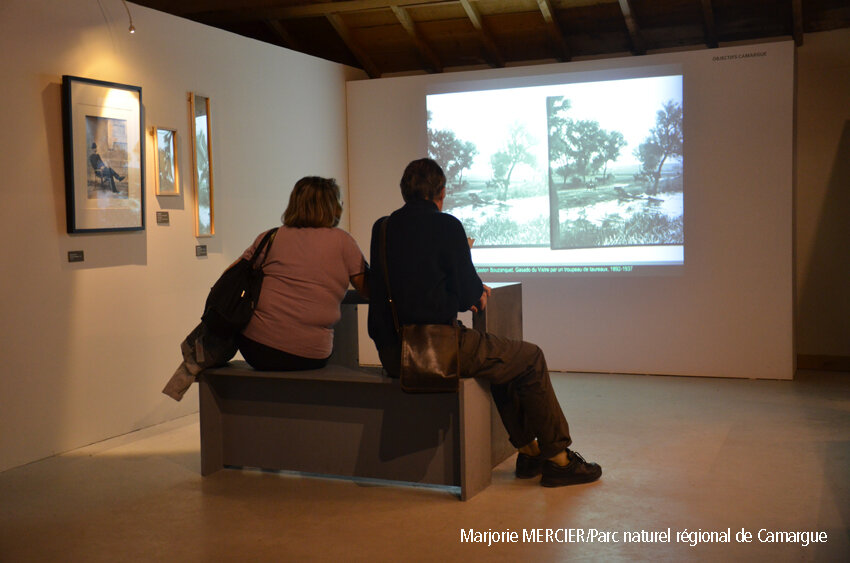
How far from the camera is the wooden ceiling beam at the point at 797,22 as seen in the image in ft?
19.6

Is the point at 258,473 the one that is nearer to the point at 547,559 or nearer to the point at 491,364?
the point at 491,364

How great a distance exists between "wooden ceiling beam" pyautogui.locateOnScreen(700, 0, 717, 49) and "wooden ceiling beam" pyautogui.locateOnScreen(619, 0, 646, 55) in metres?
0.47

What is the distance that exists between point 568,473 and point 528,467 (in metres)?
0.21

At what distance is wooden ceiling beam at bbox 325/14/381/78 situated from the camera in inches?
277

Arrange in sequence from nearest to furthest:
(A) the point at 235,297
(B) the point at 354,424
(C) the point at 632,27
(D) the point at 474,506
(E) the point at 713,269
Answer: (D) the point at 474,506 < (A) the point at 235,297 < (B) the point at 354,424 < (E) the point at 713,269 < (C) the point at 632,27

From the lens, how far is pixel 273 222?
6.39 m

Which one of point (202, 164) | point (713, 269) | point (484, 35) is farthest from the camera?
point (484, 35)

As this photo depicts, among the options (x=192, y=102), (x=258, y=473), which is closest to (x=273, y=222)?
(x=192, y=102)

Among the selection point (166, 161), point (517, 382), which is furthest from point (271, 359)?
point (166, 161)

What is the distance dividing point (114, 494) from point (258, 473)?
654 mm

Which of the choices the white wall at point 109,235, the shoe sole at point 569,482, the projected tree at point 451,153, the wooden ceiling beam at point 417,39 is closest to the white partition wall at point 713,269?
the projected tree at point 451,153

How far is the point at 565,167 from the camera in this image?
679 cm

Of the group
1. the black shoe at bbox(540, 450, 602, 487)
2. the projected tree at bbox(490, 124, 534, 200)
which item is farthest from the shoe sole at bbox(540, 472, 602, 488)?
the projected tree at bbox(490, 124, 534, 200)

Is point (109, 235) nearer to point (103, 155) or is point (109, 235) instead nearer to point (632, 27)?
point (103, 155)
